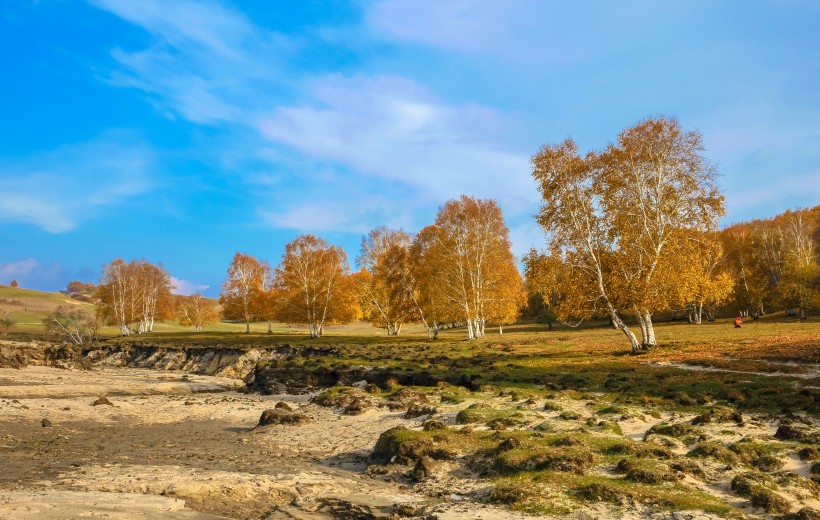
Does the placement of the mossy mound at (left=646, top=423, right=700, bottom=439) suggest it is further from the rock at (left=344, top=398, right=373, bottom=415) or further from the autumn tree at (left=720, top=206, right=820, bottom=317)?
the autumn tree at (left=720, top=206, right=820, bottom=317)

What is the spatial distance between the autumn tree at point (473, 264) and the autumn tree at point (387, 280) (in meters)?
5.59

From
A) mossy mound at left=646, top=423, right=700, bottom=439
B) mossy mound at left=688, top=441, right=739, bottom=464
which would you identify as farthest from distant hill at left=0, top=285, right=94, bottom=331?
mossy mound at left=688, top=441, right=739, bottom=464

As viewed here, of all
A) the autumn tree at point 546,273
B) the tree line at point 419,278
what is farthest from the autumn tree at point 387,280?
the autumn tree at point 546,273

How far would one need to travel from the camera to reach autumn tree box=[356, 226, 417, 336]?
6575 cm

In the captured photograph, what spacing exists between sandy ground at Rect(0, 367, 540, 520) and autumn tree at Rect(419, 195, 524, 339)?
33.4 meters

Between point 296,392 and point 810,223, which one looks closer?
point 296,392

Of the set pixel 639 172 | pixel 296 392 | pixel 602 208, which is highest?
pixel 639 172

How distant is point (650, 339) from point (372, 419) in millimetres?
24533

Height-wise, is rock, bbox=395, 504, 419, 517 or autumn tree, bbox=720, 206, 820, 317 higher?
→ autumn tree, bbox=720, 206, 820, 317

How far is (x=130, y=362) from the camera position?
204ft

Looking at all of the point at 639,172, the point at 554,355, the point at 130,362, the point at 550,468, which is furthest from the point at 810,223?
the point at 130,362

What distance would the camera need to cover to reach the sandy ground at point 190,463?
1080 cm

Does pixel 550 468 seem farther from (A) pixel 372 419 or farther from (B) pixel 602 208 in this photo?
(B) pixel 602 208

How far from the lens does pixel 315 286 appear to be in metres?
74.2
